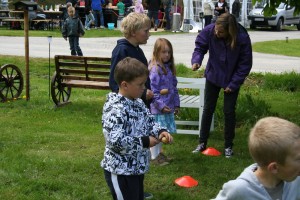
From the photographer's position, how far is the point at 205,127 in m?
7.21

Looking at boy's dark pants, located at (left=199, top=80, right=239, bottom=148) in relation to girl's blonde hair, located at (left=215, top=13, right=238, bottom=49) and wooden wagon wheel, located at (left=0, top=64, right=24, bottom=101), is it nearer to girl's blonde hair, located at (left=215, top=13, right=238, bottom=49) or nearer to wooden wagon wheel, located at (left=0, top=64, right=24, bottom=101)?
girl's blonde hair, located at (left=215, top=13, right=238, bottom=49)

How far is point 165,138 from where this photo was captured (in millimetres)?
4023

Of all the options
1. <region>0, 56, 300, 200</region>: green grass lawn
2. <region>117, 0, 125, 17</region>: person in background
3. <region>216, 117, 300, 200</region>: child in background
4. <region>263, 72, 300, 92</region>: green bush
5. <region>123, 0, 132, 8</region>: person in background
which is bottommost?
<region>0, 56, 300, 200</region>: green grass lawn

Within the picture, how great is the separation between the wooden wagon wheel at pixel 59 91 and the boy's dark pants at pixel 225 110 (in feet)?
11.4

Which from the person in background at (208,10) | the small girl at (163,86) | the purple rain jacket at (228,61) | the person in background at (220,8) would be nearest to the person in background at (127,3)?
the person in background at (208,10)

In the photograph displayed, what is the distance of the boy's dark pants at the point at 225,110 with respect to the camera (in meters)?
6.87

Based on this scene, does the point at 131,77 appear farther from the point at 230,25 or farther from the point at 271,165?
the point at 230,25

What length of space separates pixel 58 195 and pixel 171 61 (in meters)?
2.06

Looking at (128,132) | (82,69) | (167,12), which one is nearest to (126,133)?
(128,132)

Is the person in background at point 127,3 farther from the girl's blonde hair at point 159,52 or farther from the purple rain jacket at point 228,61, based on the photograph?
the girl's blonde hair at point 159,52

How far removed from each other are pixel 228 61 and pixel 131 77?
2981 millimetres

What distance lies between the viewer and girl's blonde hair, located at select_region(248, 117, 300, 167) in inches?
103

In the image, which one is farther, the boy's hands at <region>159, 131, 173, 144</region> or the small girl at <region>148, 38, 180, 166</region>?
the small girl at <region>148, 38, 180, 166</region>

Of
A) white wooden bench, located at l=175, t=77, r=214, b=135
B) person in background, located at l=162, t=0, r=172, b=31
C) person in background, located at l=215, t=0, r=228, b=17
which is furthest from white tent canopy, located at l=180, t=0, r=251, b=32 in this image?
white wooden bench, located at l=175, t=77, r=214, b=135
